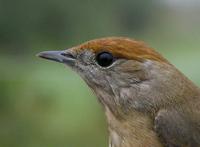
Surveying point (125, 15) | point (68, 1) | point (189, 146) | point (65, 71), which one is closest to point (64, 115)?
point (65, 71)

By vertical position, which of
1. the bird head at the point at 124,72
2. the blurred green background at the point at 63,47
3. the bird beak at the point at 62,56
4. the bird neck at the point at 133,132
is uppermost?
the blurred green background at the point at 63,47

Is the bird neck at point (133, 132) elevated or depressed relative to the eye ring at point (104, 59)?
depressed

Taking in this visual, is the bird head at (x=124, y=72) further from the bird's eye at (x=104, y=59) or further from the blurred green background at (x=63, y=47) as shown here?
the blurred green background at (x=63, y=47)

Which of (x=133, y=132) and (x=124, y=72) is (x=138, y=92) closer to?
(x=124, y=72)

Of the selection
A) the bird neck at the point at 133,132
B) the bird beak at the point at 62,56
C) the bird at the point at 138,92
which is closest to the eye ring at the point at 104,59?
the bird at the point at 138,92

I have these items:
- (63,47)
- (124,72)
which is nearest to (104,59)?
(124,72)

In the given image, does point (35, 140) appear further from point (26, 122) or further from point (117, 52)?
point (117, 52)

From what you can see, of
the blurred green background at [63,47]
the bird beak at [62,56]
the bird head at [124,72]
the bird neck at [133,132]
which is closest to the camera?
the bird neck at [133,132]
